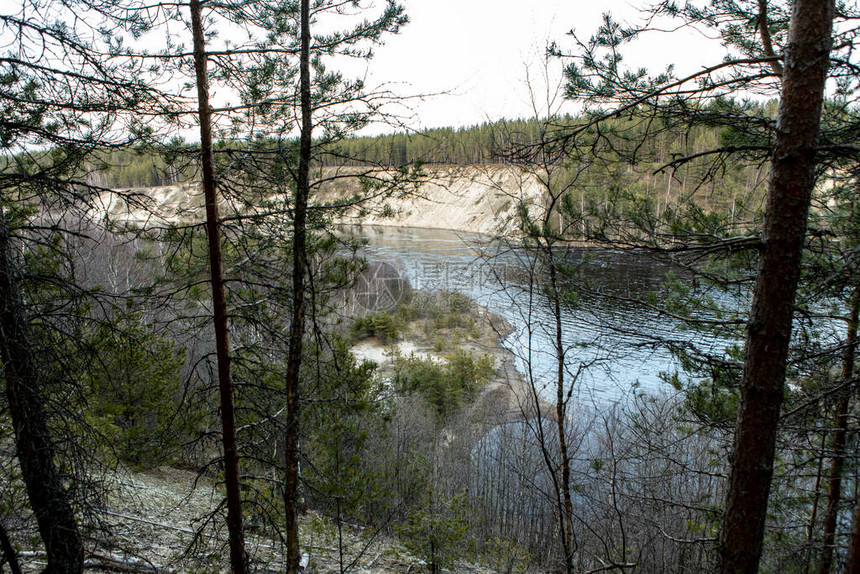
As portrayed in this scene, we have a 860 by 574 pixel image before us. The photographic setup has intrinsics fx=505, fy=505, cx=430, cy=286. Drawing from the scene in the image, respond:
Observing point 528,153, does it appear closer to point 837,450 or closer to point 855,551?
point 855,551

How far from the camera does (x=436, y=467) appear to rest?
15.5 metres

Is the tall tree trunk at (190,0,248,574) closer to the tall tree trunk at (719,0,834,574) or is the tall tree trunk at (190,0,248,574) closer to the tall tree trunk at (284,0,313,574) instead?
the tall tree trunk at (284,0,313,574)

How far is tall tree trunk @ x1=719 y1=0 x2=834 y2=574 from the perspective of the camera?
2.49m

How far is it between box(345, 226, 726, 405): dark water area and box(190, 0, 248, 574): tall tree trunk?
1501mm

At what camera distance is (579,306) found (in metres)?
4.21

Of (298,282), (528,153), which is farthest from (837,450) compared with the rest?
(298,282)

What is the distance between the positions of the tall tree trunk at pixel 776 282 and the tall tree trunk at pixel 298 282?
3.20 meters

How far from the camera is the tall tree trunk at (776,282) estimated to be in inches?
97.9

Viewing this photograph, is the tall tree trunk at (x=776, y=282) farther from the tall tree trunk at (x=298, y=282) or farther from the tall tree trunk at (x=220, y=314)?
the tall tree trunk at (x=220, y=314)

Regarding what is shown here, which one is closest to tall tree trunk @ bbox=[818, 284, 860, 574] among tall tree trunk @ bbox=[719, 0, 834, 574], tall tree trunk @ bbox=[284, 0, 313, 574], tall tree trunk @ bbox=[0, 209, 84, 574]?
tall tree trunk @ bbox=[719, 0, 834, 574]

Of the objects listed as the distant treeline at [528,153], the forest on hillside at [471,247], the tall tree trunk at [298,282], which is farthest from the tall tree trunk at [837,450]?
the tall tree trunk at [298,282]

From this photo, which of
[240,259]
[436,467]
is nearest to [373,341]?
[436,467]

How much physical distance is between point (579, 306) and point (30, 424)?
4120 mm

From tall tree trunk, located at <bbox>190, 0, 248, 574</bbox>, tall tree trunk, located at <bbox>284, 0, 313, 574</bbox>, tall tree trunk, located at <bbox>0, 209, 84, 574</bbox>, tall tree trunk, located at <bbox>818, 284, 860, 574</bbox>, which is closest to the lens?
tall tree trunk, located at <bbox>0, 209, 84, 574</bbox>
